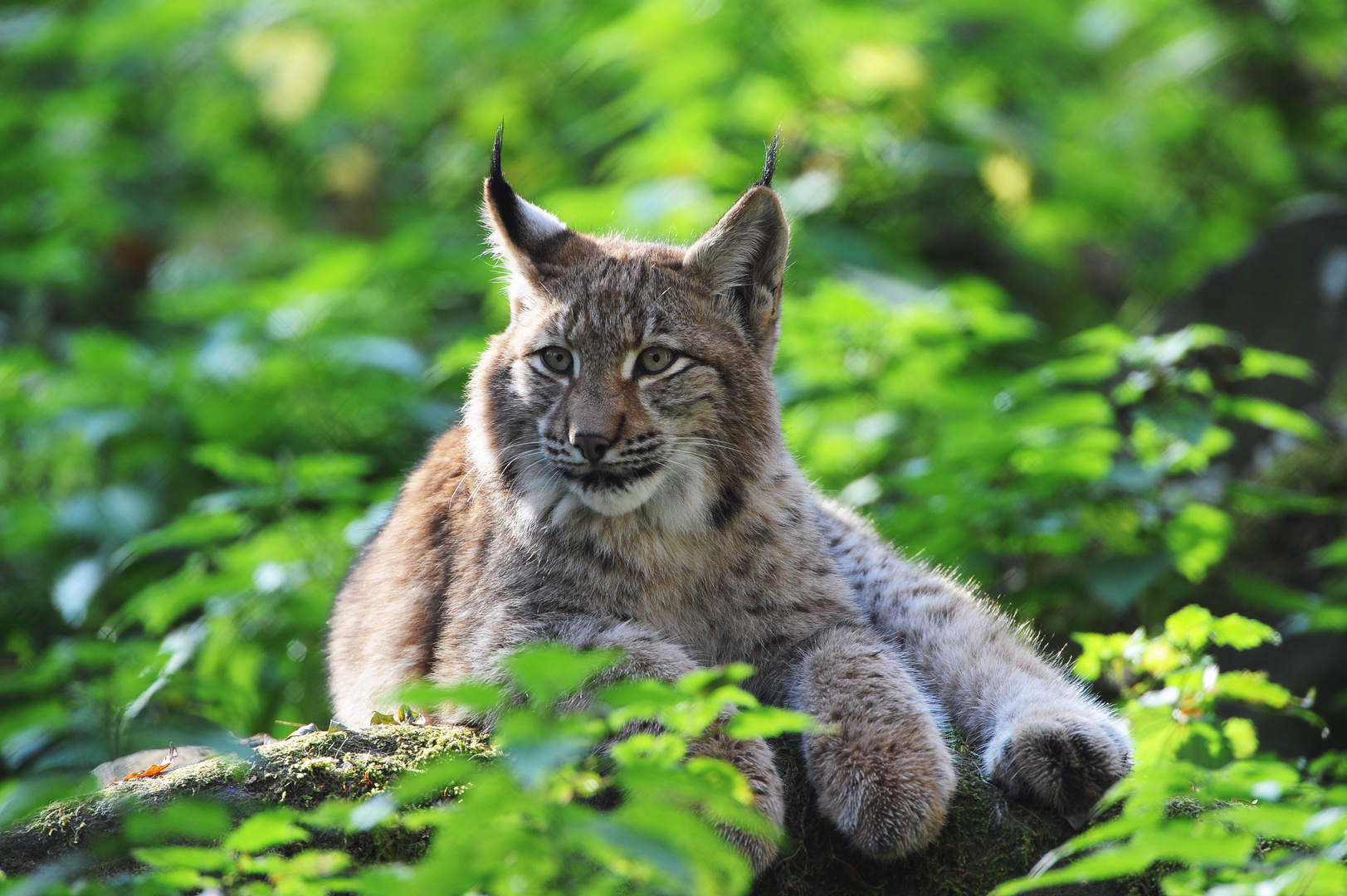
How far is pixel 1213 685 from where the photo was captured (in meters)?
3.41

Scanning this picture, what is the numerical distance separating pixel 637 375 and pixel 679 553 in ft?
1.85

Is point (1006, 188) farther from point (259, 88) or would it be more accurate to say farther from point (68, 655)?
point (68, 655)

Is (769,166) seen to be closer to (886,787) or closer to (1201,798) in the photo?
(886,787)

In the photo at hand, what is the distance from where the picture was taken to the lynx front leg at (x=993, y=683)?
302cm

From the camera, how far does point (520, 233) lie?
12.3 ft

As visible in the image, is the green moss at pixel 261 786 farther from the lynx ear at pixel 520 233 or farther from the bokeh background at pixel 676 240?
the lynx ear at pixel 520 233

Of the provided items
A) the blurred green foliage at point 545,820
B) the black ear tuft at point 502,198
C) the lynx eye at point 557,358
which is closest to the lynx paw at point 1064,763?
the blurred green foliage at point 545,820

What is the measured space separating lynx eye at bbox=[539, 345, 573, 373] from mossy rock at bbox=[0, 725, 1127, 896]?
1.17 metres

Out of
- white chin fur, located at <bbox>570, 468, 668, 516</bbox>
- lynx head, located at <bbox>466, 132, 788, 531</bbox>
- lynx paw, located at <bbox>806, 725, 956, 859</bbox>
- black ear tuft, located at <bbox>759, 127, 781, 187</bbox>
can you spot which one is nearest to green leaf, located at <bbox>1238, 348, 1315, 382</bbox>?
lynx head, located at <bbox>466, 132, 788, 531</bbox>

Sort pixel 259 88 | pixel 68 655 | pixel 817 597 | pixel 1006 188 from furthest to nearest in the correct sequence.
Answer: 1. pixel 259 88
2. pixel 1006 188
3. pixel 68 655
4. pixel 817 597

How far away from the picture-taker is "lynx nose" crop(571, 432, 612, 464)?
3.21 metres

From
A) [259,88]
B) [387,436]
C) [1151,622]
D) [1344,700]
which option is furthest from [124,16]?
[1344,700]

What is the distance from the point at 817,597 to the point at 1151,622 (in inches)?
77.0

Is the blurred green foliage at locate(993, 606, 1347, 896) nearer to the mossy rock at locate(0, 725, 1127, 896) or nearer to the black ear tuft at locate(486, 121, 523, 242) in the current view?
the mossy rock at locate(0, 725, 1127, 896)
